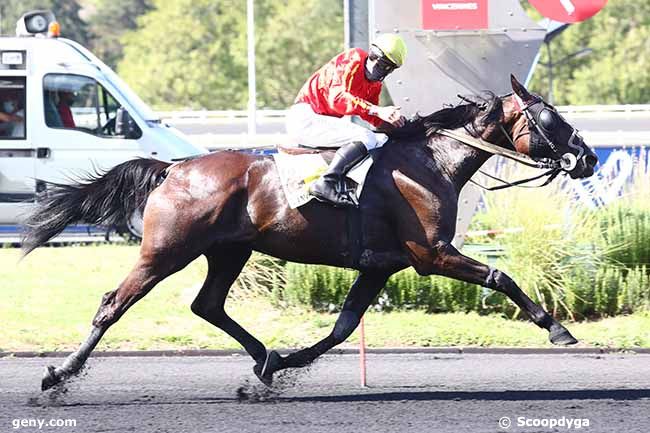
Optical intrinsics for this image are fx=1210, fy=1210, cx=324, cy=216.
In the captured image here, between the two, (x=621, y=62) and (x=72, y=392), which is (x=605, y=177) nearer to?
(x=72, y=392)

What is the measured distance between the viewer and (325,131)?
8.06 m

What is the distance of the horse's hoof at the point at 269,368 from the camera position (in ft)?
26.1

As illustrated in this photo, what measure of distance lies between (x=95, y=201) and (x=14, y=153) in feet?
26.1

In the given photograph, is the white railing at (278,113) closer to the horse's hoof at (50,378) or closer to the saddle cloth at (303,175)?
the saddle cloth at (303,175)

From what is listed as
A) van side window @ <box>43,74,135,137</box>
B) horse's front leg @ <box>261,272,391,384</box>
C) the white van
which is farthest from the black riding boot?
van side window @ <box>43,74,135,137</box>

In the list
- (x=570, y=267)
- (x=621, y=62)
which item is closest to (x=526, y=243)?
(x=570, y=267)

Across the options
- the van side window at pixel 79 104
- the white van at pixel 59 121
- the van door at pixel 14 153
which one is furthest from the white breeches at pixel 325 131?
the van side window at pixel 79 104

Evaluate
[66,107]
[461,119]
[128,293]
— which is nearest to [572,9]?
[461,119]

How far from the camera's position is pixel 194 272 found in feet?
40.4

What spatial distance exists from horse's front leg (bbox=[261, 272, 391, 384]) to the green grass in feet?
6.35

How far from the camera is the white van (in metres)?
15.9

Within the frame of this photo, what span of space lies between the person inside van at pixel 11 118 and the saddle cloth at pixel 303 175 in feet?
29.2

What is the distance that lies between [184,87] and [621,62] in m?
16.0

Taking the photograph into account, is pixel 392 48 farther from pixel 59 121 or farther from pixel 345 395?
pixel 59 121
